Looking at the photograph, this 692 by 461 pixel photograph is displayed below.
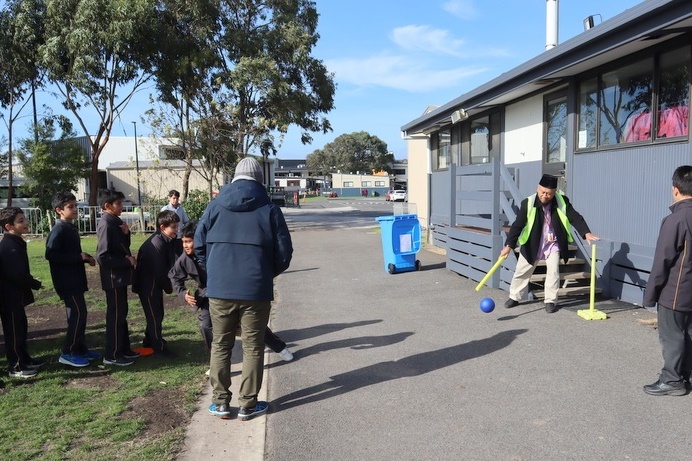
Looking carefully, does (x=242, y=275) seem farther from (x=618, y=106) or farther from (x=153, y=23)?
(x=153, y=23)

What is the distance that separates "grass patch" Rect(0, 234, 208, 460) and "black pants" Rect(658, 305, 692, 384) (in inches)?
142

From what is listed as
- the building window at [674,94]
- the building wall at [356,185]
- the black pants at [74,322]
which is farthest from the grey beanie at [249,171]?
the building wall at [356,185]

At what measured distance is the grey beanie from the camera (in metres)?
3.99

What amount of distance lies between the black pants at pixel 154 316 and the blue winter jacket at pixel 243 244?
1823 mm

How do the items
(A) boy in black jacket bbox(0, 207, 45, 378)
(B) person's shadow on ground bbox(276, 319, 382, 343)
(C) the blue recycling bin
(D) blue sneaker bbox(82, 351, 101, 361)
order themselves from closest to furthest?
(A) boy in black jacket bbox(0, 207, 45, 378) → (D) blue sneaker bbox(82, 351, 101, 361) → (B) person's shadow on ground bbox(276, 319, 382, 343) → (C) the blue recycling bin

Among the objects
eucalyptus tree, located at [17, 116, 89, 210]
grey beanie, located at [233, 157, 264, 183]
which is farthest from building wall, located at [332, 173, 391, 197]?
grey beanie, located at [233, 157, 264, 183]

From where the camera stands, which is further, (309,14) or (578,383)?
(309,14)

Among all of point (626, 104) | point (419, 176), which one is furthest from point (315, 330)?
point (419, 176)

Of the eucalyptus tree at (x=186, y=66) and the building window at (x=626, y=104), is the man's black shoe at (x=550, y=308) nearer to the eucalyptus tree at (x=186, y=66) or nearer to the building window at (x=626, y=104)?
the building window at (x=626, y=104)

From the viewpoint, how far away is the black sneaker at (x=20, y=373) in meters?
4.83

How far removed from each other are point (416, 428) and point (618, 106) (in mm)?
5866

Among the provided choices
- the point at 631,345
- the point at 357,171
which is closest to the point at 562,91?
the point at 631,345

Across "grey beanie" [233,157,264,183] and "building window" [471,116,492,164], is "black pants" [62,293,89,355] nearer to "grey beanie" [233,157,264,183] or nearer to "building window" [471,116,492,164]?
"grey beanie" [233,157,264,183]

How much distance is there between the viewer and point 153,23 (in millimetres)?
18781
